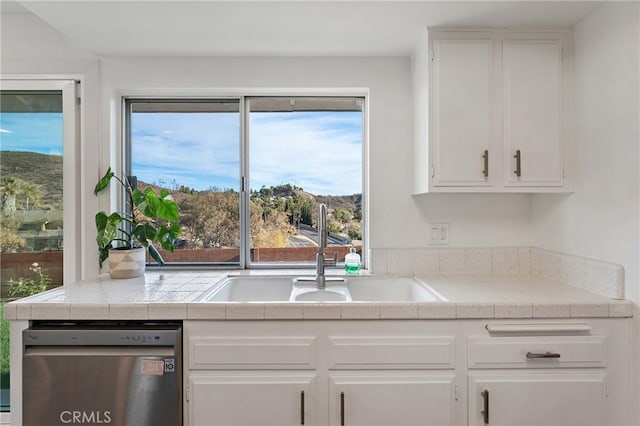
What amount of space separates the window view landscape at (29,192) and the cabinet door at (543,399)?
2378 millimetres

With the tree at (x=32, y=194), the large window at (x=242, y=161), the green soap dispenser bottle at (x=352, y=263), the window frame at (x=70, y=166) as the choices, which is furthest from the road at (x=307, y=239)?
the tree at (x=32, y=194)

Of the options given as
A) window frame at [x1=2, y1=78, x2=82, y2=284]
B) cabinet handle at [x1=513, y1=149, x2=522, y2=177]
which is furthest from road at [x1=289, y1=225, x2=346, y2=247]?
window frame at [x1=2, y1=78, x2=82, y2=284]

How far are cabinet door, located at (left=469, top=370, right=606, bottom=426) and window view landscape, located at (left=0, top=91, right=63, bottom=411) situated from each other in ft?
7.80

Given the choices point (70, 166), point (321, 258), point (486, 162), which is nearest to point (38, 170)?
point (70, 166)

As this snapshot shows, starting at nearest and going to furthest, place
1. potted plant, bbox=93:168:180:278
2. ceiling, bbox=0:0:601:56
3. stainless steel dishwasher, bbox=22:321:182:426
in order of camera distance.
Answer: stainless steel dishwasher, bbox=22:321:182:426 → ceiling, bbox=0:0:601:56 → potted plant, bbox=93:168:180:278

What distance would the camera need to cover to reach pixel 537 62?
5.52 ft

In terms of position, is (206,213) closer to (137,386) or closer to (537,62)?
(137,386)

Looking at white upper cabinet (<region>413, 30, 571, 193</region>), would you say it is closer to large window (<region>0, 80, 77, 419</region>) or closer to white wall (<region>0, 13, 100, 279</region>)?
white wall (<region>0, 13, 100, 279</region>)

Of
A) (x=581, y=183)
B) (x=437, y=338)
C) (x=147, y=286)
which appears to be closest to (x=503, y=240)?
(x=581, y=183)

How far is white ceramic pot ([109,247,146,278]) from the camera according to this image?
5.98 ft

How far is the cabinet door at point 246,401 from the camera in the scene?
4.47 ft

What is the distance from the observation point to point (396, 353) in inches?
54.1

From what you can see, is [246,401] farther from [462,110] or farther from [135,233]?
[462,110]

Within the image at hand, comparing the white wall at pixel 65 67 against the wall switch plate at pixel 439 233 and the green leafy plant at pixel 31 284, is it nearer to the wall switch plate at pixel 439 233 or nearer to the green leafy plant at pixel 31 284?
the green leafy plant at pixel 31 284
